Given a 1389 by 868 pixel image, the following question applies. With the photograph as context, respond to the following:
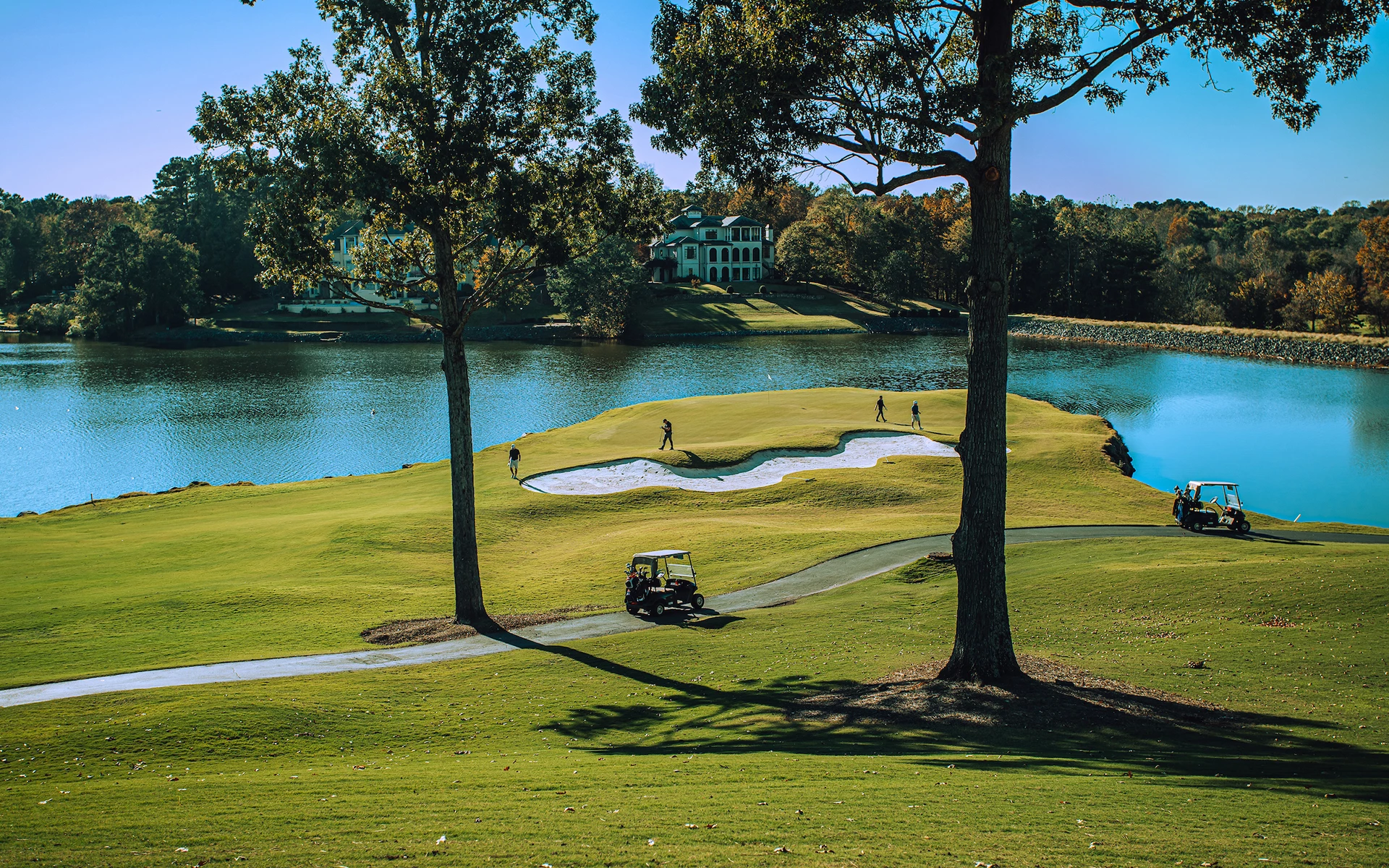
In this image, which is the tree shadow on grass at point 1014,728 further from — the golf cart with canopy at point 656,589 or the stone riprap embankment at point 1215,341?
A: the stone riprap embankment at point 1215,341

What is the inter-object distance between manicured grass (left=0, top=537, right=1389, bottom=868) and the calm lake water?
26788 mm

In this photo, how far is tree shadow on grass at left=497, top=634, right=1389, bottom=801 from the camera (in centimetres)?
1108

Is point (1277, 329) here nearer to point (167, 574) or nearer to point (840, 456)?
point (840, 456)

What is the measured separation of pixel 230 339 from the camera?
4557 inches

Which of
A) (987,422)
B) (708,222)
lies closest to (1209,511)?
(987,422)

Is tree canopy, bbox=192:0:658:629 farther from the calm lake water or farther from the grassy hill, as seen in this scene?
the grassy hill

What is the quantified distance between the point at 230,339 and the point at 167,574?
339 ft

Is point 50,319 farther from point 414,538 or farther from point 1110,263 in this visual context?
point 1110,263

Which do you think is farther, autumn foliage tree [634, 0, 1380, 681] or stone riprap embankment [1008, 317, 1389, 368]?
stone riprap embankment [1008, 317, 1389, 368]

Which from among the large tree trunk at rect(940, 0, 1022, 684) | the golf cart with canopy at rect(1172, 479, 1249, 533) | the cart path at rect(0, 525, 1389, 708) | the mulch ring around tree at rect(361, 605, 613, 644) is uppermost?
the large tree trunk at rect(940, 0, 1022, 684)

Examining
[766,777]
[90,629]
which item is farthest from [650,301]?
[766,777]

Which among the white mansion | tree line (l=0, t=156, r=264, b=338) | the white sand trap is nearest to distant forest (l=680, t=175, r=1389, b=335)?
the white mansion

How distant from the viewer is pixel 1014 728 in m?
13.3

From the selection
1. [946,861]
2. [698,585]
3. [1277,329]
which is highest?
[1277,329]
